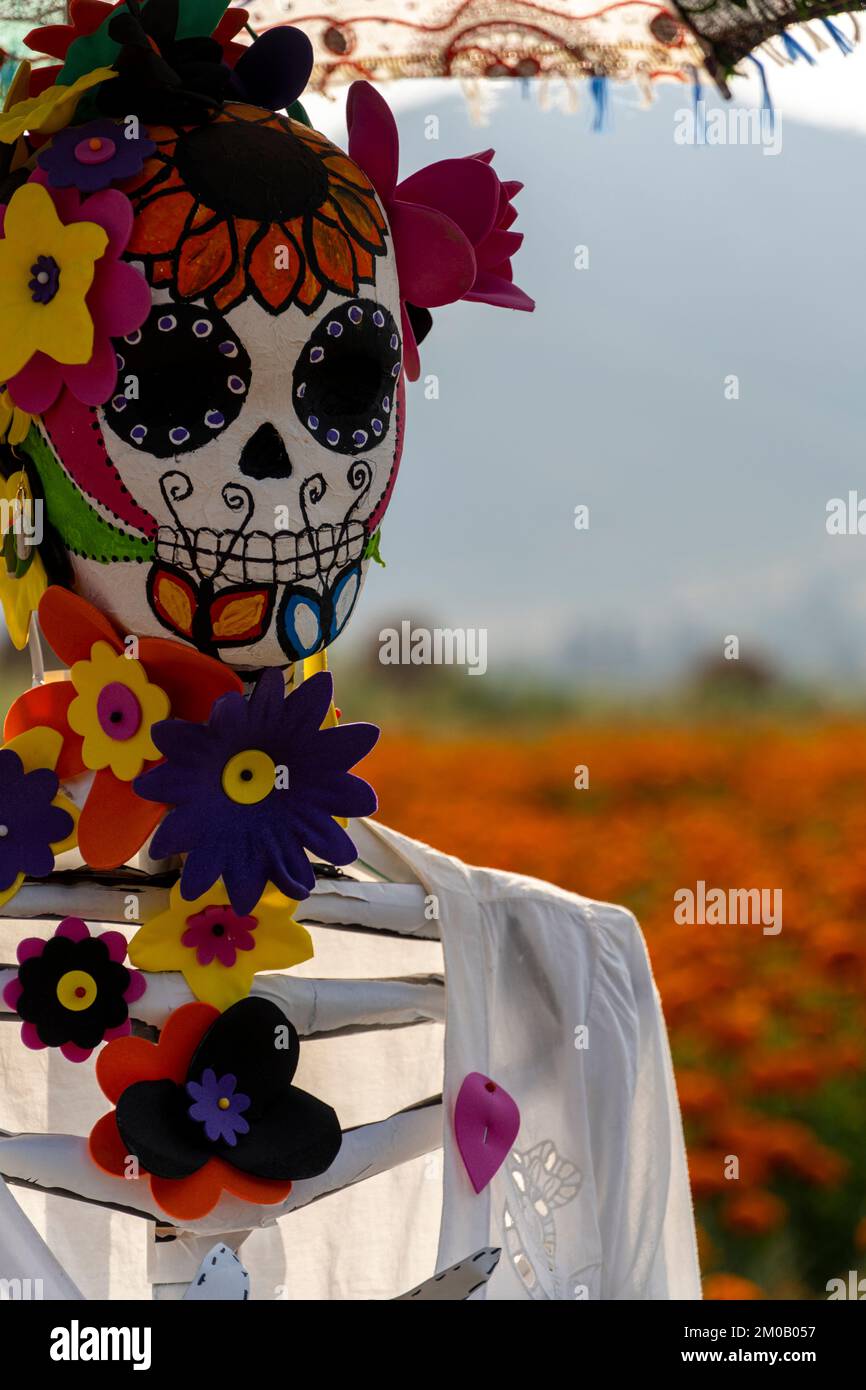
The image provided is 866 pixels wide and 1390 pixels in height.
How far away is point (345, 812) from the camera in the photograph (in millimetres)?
1274

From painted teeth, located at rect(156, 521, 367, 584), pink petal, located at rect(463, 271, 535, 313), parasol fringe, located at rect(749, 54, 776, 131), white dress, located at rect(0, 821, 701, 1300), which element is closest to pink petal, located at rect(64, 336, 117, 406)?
painted teeth, located at rect(156, 521, 367, 584)

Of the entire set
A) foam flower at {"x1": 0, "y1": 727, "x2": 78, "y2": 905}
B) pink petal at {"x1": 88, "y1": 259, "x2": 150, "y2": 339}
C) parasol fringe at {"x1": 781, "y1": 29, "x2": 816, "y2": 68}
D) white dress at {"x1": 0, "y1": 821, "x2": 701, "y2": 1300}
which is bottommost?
white dress at {"x1": 0, "y1": 821, "x2": 701, "y2": 1300}

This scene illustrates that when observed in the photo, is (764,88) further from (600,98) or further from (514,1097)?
(514,1097)

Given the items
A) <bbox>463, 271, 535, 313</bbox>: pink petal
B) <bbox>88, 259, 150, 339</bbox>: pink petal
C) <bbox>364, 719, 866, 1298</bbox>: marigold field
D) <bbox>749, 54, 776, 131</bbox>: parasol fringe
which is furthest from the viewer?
<bbox>364, 719, 866, 1298</bbox>: marigold field

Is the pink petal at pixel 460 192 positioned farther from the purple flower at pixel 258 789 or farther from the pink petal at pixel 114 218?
the purple flower at pixel 258 789

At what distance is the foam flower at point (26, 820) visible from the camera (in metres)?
1.25

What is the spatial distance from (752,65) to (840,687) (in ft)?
8.57

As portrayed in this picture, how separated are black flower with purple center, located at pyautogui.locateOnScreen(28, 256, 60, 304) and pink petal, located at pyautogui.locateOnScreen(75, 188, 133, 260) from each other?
0.04 meters

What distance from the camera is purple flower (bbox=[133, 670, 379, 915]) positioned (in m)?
1.23

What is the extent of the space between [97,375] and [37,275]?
0.29 ft

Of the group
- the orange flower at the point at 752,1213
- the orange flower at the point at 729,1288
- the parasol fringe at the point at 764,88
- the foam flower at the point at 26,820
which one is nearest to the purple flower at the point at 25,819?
the foam flower at the point at 26,820

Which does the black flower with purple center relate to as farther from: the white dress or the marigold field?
the marigold field
